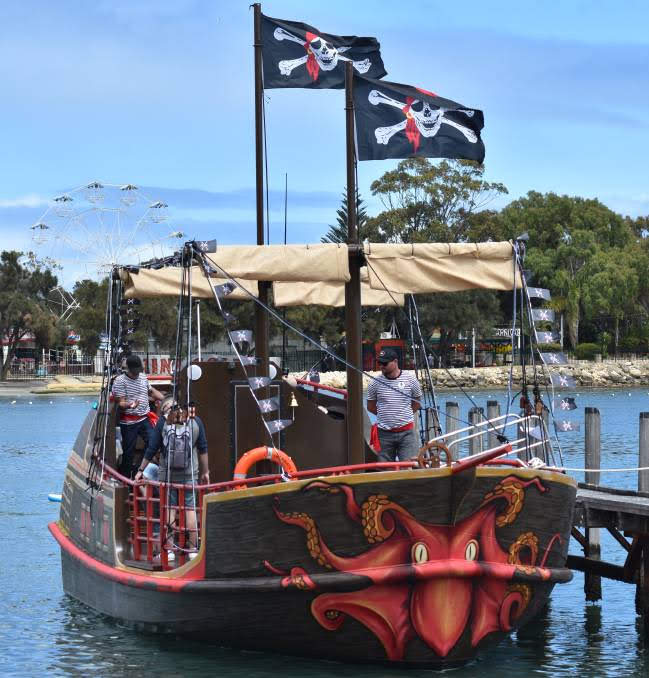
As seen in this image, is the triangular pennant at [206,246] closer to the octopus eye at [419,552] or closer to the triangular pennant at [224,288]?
the triangular pennant at [224,288]

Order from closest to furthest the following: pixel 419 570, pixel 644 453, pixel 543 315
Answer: pixel 419 570 < pixel 543 315 < pixel 644 453

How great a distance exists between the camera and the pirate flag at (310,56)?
590 inches

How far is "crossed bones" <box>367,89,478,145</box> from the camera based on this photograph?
13.9 m

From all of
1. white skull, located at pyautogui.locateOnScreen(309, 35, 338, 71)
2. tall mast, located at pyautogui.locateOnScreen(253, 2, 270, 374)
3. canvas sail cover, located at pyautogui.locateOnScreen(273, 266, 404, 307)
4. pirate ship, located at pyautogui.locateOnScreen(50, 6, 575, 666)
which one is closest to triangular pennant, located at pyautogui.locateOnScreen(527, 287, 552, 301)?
pirate ship, located at pyautogui.locateOnScreen(50, 6, 575, 666)

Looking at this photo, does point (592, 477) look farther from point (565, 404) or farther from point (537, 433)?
point (565, 404)

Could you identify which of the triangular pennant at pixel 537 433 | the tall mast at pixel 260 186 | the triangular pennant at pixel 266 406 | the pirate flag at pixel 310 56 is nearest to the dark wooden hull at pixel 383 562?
the triangular pennant at pixel 537 433

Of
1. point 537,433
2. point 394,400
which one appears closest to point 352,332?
point 394,400

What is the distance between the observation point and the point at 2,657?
14.6m

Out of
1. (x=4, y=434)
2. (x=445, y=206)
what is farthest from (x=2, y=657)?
(x=445, y=206)

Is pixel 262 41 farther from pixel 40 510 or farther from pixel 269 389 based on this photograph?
pixel 40 510

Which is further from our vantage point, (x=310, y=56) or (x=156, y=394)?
(x=156, y=394)

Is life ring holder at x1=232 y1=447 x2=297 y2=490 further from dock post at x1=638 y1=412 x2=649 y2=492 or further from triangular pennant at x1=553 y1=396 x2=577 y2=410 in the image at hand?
dock post at x1=638 y1=412 x2=649 y2=492

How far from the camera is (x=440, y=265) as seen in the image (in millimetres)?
13492

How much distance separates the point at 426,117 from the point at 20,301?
78851 mm
